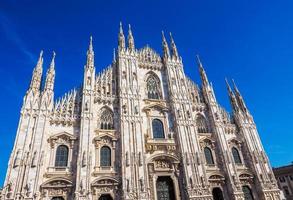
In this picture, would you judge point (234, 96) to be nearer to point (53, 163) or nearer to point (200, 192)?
point (200, 192)

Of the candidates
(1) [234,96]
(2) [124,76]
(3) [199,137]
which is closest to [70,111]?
(2) [124,76]

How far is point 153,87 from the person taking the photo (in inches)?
1123

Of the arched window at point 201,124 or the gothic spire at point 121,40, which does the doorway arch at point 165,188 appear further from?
the gothic spire at point 121,40

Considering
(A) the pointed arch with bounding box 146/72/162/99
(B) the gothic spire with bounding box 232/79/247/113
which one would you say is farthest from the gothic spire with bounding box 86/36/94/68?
(B) the gothic spire with bounding box 232/79/247/113

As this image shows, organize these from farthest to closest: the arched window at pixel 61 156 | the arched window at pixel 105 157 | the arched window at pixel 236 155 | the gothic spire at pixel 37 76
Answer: the arched window at pixel 236 155 → the gothic spire at pixel 37 76 → the arched window at pixel 105 157 → the arched window at pixel 61 156

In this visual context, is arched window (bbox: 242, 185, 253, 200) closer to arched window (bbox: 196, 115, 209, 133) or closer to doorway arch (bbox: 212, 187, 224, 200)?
doorway arch (bbox: 212, 187, 224, 200)

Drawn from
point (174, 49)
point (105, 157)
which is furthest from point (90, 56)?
point (174, 49)

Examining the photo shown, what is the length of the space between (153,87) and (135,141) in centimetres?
936

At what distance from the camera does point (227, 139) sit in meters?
27.0

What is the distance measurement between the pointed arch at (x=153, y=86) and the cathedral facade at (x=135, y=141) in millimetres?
A: 147

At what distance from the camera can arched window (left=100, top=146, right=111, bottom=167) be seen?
2053 centimetres

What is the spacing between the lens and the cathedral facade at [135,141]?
18359 mm

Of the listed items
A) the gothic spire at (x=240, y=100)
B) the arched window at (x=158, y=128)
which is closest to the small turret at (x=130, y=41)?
the arched window at (x=158, y=128)

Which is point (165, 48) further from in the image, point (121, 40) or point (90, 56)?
point (90, 56)
